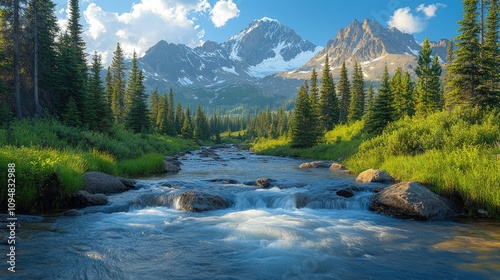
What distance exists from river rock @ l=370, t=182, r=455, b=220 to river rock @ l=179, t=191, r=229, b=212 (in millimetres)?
6111

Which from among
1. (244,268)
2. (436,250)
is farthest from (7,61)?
(436,250)

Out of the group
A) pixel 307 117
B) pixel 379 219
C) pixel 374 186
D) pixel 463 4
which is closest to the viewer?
pixel 379 219

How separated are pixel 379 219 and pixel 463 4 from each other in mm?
32167

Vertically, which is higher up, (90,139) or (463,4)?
(463,4)

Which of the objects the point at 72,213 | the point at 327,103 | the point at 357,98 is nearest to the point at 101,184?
the point at 72,213

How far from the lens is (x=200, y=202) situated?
39.2 feet

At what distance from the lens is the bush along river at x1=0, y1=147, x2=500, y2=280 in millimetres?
6340

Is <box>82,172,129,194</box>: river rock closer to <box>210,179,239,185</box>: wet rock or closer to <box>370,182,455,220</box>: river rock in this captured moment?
<box>210,179,239,185</box>: wet rock

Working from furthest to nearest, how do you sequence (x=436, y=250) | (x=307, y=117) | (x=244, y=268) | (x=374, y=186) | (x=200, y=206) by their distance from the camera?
1. (x=307, y=117)
2. (x=374, y=186)
3. (x=200, y=206)
4. (x=436, y=250)
5. (x=244, y=268)

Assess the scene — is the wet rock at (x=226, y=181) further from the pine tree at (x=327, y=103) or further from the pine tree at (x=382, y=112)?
the pine tree at (x=327, y=103)

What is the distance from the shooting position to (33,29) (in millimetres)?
31234

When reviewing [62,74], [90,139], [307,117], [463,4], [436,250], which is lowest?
[436,250]

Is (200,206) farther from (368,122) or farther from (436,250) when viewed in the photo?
(368,122)

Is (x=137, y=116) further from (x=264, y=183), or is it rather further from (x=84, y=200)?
(x=84, y=200)
